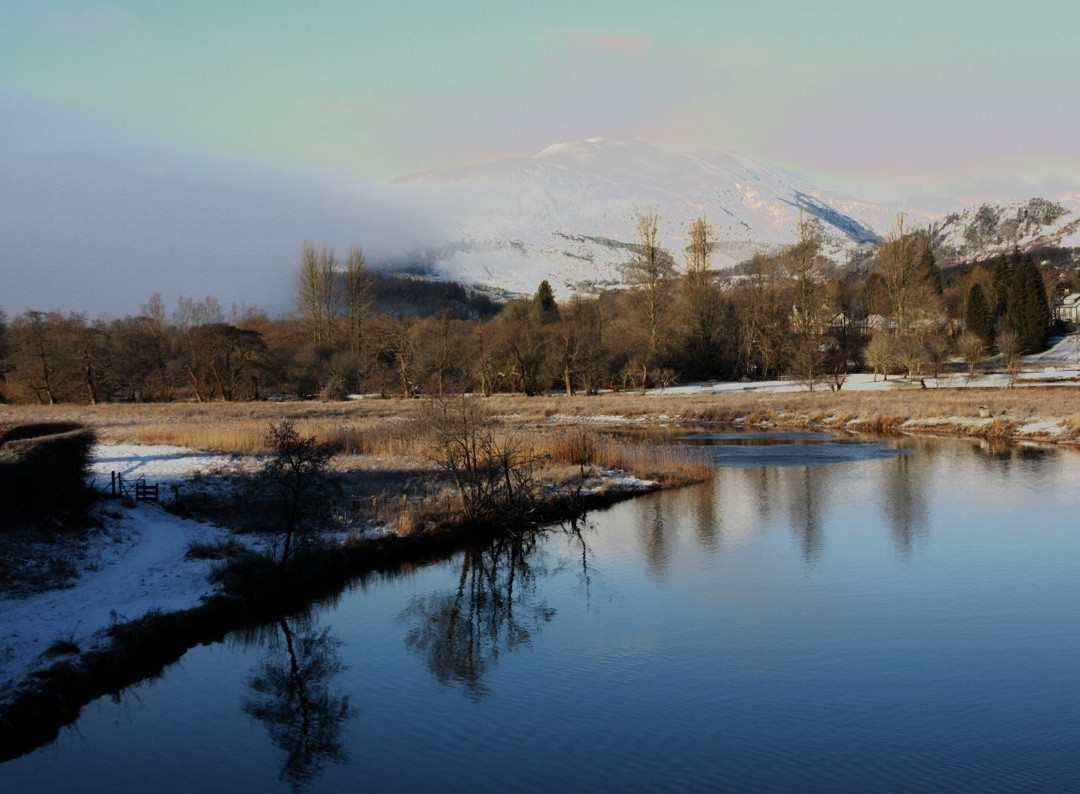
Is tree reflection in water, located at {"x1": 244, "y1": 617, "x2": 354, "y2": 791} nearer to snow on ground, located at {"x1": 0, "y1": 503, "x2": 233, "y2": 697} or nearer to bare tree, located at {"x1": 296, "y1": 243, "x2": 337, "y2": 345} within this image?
snow on ground, located at {"x1": 0, "y1": 503, "x2": 233, "y2": 697}

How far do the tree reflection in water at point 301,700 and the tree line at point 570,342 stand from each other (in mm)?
40907

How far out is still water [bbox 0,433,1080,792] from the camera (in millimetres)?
9281

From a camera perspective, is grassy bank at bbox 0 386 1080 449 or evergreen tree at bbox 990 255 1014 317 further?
evergreen tree at bbox 990 255 1014 317

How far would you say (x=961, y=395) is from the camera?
4797 cm

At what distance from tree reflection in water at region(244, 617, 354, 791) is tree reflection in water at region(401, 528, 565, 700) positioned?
139cm

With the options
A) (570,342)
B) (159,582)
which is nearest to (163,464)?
(159,582)

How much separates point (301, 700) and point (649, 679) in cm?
459

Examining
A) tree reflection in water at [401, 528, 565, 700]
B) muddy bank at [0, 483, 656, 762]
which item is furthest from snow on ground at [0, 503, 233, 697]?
tree reflection in water at [401, 528, 565, 700]

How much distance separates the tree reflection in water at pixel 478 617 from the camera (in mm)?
12664

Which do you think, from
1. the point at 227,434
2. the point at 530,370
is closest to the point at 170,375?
the point at 530,370

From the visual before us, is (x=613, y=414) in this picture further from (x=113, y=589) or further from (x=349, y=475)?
(x=113, y=589)

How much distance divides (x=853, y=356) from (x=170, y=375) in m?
54.8

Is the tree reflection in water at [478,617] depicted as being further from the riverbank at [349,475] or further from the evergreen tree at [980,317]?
the evergreen tree at [980,317]

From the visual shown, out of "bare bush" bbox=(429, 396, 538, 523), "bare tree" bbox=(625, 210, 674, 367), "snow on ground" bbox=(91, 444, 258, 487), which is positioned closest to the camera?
"bare bush" bbox=(429, 396, 538, 523)
